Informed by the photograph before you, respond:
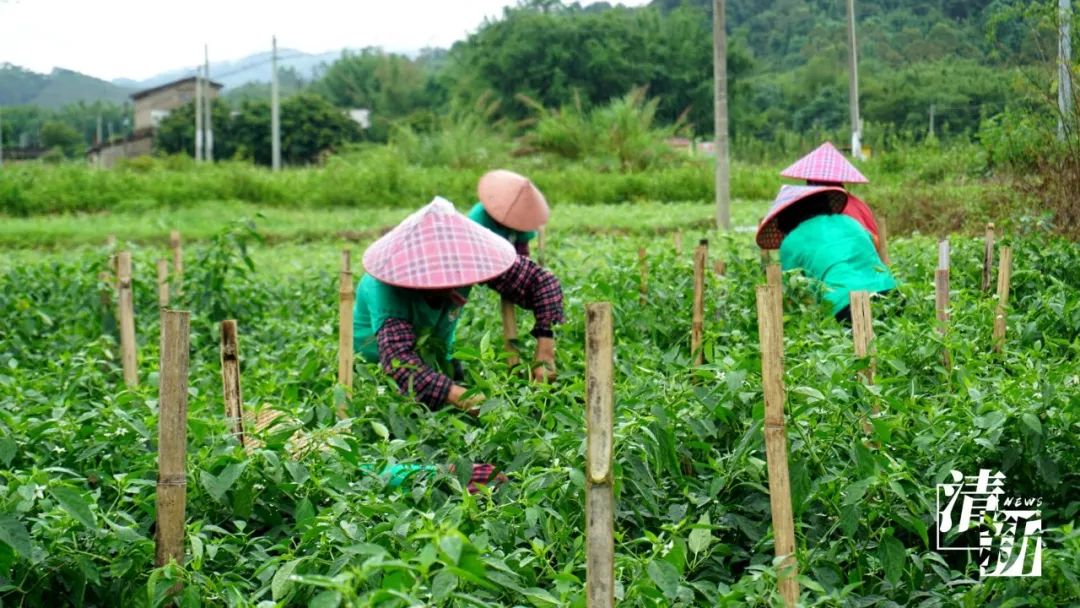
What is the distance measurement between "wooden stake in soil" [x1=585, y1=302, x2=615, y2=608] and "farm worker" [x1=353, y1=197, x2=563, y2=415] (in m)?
1.37

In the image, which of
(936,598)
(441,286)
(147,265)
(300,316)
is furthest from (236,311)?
(936,598)

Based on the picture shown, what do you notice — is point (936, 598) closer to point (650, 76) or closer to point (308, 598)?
point (308, 598)

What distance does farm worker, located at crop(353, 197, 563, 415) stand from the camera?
362cm

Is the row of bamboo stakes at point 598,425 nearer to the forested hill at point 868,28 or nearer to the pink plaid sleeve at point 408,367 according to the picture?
the pink plaid sleeve at point 408,367

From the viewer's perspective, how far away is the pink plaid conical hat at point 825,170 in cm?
582

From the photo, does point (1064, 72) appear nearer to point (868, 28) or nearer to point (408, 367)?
point (408, 367)

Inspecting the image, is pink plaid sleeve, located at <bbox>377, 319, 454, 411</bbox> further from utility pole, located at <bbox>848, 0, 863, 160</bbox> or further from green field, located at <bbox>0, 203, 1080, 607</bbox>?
utility pole, located at <bbox>848, 0, 863, 160</bbox>

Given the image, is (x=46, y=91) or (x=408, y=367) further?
(x=46, y=91)

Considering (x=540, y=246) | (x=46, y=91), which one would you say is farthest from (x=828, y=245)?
(x=46, y=91)

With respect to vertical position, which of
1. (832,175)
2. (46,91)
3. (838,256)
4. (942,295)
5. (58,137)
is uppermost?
(46,91)

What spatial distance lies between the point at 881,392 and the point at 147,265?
552cm

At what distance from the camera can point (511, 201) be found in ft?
19.0

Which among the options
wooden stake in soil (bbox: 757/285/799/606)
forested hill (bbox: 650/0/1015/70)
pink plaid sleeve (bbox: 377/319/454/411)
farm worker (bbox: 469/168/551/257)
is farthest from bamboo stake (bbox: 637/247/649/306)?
forested hill (bbox: 650/0/1015/70)

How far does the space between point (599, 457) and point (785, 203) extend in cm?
340
